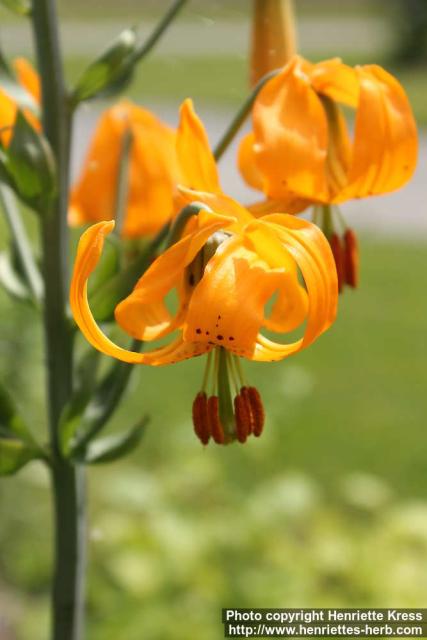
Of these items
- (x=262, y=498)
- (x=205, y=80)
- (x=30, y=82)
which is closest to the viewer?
(x=30, y=82)

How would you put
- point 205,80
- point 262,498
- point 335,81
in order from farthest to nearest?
point 205,80
point 262,498
point 335,81

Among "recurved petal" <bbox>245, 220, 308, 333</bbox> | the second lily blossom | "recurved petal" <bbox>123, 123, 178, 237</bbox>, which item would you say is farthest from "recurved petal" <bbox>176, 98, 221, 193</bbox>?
"recurved petal" <bbox>123, 123, 178, 237</bbox>

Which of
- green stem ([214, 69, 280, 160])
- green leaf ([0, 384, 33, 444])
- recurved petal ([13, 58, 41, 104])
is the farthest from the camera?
recurved petal ([13, 58, 41, 104])

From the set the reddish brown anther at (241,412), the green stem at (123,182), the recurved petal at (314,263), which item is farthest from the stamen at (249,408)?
the green stem at (123,182)

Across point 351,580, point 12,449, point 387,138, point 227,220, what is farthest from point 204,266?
point 351,580

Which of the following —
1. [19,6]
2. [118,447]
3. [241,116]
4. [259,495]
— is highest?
[19,6]

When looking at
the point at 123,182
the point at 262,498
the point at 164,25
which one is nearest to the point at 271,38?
the point at 164,25

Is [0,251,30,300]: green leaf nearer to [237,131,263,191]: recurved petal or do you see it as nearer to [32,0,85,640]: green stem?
[32,0,85,640]: green stem

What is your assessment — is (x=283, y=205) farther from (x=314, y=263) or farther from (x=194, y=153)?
(x=314, y=263)
